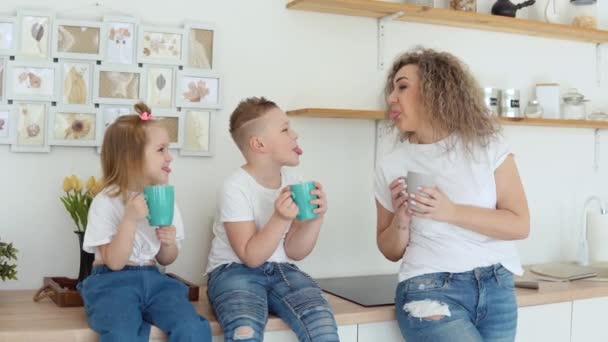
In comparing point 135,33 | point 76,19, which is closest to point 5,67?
point 76,19

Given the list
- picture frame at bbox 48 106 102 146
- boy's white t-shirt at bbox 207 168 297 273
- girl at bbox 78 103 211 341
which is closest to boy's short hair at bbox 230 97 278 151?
boy's white t-shirt at bbox 207 168 297 273

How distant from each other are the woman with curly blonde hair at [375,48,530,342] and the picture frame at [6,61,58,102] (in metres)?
0.94

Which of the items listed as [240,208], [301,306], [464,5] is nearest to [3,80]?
[240,208]

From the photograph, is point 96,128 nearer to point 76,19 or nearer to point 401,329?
point 76,19

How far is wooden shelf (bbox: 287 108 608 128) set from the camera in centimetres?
210

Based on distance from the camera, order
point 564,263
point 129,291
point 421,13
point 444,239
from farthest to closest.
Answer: point 564,263, point 421,13, point 444,239, point 129,291

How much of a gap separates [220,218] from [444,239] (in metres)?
0.56

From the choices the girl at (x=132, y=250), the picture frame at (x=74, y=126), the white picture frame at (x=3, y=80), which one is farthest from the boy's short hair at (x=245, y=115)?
the white picture frame at (x=3, y=80)

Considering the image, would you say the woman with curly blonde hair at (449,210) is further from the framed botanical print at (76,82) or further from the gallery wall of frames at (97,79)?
the framed botanical print at (76,82)

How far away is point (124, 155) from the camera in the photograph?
1648mm

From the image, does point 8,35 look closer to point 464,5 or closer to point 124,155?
point 124,155

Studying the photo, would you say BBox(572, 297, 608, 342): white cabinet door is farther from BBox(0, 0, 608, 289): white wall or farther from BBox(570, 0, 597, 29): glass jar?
BBox(570, 0, 597, 29): glass jar

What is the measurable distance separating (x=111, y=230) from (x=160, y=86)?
0.57 m

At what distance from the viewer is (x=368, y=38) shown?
7.66ft
